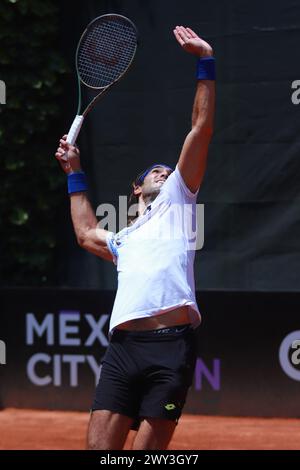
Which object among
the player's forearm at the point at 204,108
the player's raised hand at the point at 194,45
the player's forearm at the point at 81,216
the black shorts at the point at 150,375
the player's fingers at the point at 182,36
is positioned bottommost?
the black shorts at the point at 150,375

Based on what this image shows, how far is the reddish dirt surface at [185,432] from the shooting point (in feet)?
19.6

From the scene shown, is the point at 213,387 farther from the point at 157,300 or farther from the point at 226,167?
the point at 157,300

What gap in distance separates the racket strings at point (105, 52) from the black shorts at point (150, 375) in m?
1.45


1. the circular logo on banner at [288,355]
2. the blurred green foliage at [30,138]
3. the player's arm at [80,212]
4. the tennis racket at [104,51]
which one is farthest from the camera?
the blurred green foliage at [30,138]

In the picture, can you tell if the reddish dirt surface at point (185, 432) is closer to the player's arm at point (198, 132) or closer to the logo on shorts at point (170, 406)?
the logo on shorts at point (170, 406)

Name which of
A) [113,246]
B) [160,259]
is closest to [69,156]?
[113,246]

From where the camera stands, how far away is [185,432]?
639 centimetres

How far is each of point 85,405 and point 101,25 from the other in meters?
3.41

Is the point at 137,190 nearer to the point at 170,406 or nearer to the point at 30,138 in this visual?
the point at 170,406

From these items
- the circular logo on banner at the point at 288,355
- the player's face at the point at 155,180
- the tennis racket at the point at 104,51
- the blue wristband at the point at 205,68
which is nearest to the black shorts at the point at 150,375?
the player's face at the point at 155,180

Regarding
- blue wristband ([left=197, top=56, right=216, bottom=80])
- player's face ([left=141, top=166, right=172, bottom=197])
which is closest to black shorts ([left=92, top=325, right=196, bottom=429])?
player's face ([left=141, top=166, right=172, bottom=197])

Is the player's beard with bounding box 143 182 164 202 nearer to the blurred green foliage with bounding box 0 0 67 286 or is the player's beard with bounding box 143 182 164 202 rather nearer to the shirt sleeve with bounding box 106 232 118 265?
the shirt sleeve with bounding box 106 232 118 265

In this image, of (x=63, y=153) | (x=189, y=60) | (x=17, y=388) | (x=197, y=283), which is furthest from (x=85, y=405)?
(x=63, y=153)

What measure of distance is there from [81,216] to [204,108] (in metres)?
0.78
